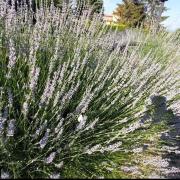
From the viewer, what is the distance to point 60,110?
320 cm

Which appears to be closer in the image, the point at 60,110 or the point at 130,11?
the point at 60,110

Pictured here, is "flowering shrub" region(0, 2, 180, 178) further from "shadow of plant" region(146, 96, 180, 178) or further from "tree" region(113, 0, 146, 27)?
Result: "tree" region(113, 0, 146, 27)

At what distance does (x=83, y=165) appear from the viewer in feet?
10.0

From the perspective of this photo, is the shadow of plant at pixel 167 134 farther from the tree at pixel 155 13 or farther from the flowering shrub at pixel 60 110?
the tree at pixel 155 13

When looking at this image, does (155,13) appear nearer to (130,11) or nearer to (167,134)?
(130,11)

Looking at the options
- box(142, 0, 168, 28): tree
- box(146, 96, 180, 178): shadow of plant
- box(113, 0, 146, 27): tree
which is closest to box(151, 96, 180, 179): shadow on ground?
box(146, 96, 180, 178): shadow of plant

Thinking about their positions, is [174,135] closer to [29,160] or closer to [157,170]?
[157,170]

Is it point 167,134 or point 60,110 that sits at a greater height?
point 60,110

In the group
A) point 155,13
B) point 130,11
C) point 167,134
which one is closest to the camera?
point 167,134

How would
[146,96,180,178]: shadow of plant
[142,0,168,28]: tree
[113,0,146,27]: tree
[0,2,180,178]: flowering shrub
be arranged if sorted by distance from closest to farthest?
[0,2,180,178]: flowering shrub < [146,96,180,178]: shadow of plant < [142,0,168,28]: tree < [113,0,146,27]: tree

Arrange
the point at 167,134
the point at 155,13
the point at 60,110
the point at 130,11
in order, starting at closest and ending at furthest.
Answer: the point at 60,110 < the point at 167,134 < the point at 155,13 < the point at 130,11

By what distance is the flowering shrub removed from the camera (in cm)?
292

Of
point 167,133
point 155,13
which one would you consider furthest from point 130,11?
point 167,133

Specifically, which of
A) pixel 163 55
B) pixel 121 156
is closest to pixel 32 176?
pixel 121 156
